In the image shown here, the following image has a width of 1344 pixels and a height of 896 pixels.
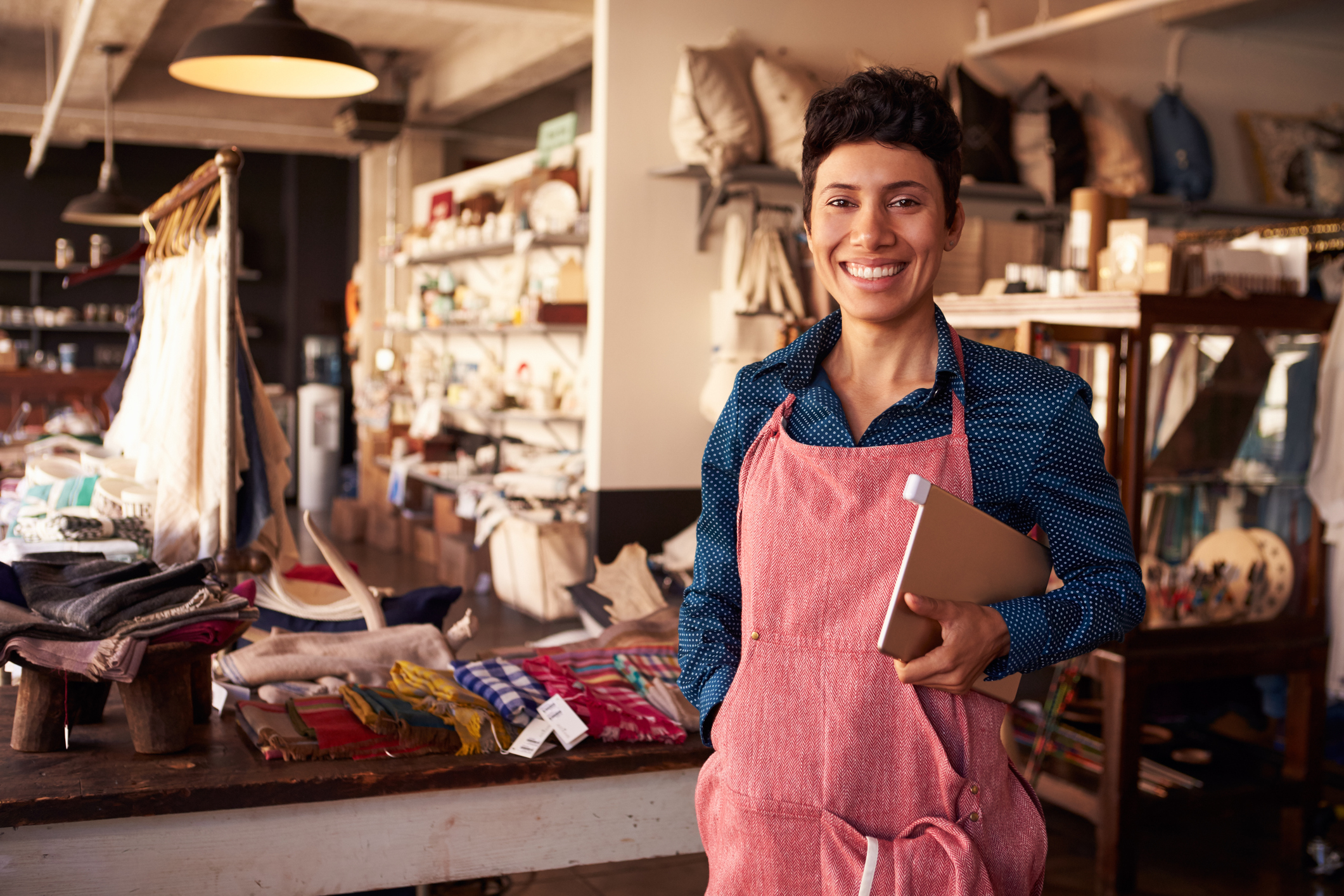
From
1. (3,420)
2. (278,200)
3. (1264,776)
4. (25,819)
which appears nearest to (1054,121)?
(1264,776)

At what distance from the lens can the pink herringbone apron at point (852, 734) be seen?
1235 millimetres

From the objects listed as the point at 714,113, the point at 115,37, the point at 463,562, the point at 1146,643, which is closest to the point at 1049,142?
the point at 714,113

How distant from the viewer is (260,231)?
13.5m

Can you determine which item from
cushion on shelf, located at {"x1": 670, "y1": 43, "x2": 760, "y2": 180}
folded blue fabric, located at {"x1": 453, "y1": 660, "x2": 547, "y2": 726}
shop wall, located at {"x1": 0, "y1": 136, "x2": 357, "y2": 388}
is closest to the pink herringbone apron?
A: folded blue fabric, located at {"x1": 453, "y1": 660, "x2": 547, "y2": 726}

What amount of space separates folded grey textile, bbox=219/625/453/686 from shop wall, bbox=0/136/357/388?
11.4 meters

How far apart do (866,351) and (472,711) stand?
43.2 inches

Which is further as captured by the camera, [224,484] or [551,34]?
[551,34]

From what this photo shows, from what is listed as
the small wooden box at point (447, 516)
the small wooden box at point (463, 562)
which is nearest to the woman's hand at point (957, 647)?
the small wooden box at point (463, 562)

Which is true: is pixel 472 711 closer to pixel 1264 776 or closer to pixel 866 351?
pixel 866 351

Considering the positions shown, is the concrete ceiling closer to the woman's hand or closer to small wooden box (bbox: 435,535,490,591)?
small wooden box (bbox: 435,535,490,591)

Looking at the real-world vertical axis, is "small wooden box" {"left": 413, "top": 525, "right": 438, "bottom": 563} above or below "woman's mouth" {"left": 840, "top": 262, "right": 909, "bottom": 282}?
below

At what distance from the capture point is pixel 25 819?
1772 millimetres

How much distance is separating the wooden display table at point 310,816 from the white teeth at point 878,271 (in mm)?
1106

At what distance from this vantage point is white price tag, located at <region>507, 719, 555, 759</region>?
2.04 metres
